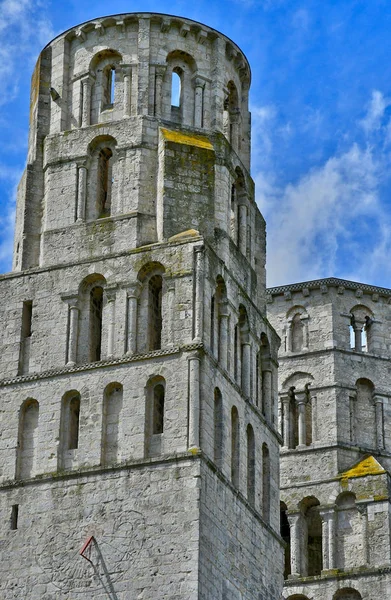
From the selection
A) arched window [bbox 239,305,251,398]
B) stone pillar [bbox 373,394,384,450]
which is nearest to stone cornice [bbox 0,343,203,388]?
arched window [bbox 239,305,251,398]

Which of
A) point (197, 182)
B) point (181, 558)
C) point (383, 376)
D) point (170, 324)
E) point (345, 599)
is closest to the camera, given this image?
point (181, 558)

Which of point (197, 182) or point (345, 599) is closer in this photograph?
point (197, 182)

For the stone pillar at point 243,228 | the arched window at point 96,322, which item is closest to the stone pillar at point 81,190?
the arched window at point 96,322

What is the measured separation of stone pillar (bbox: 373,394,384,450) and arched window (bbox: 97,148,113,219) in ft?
49.5

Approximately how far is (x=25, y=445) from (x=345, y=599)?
558 inches

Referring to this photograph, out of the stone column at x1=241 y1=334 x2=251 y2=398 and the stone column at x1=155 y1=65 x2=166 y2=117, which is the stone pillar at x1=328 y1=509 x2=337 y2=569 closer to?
the stone column at x1=241 y1=334 x2=251 y2=398

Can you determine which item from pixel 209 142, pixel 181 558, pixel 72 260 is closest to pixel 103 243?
pixel 72 260

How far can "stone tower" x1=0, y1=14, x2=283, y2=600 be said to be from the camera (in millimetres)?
44219

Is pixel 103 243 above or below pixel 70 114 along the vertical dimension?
below

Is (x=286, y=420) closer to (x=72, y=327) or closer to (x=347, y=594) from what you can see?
(x=347, y=594)

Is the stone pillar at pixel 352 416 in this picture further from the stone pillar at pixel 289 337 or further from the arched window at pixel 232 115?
the arched window at pixel 232 115

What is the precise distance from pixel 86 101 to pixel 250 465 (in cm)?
1166

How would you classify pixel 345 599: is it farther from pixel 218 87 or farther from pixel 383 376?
pixel 218 87

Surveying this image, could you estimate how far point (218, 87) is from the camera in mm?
52281
